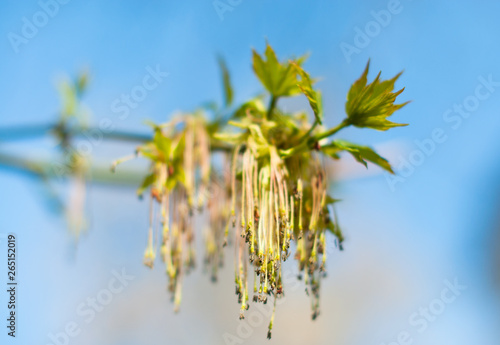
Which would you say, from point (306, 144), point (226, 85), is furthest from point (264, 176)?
point (226, 85)

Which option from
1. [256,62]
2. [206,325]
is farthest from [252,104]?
[206,325]

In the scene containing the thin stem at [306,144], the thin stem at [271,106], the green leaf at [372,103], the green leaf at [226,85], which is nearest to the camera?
the green leaf at [372,103]

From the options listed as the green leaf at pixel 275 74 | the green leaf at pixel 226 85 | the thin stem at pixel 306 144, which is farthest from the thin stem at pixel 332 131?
the green leaf at pixel 226 85

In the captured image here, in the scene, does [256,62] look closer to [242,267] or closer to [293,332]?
[242,267]

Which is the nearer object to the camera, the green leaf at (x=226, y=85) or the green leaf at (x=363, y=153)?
the green leaf at (x=363, y=153)

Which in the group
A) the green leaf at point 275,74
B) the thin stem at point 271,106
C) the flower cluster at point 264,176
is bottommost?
the flower cluster at point 264,176

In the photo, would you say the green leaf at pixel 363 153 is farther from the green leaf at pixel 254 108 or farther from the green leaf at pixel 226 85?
the green leaf at pixel 226 85

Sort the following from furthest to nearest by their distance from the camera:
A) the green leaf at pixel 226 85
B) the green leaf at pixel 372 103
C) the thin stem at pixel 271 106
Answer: the green leaf at pixel 226 85 → the thin stem at pixel 271 106 → the green leaf at pixel 372 103
